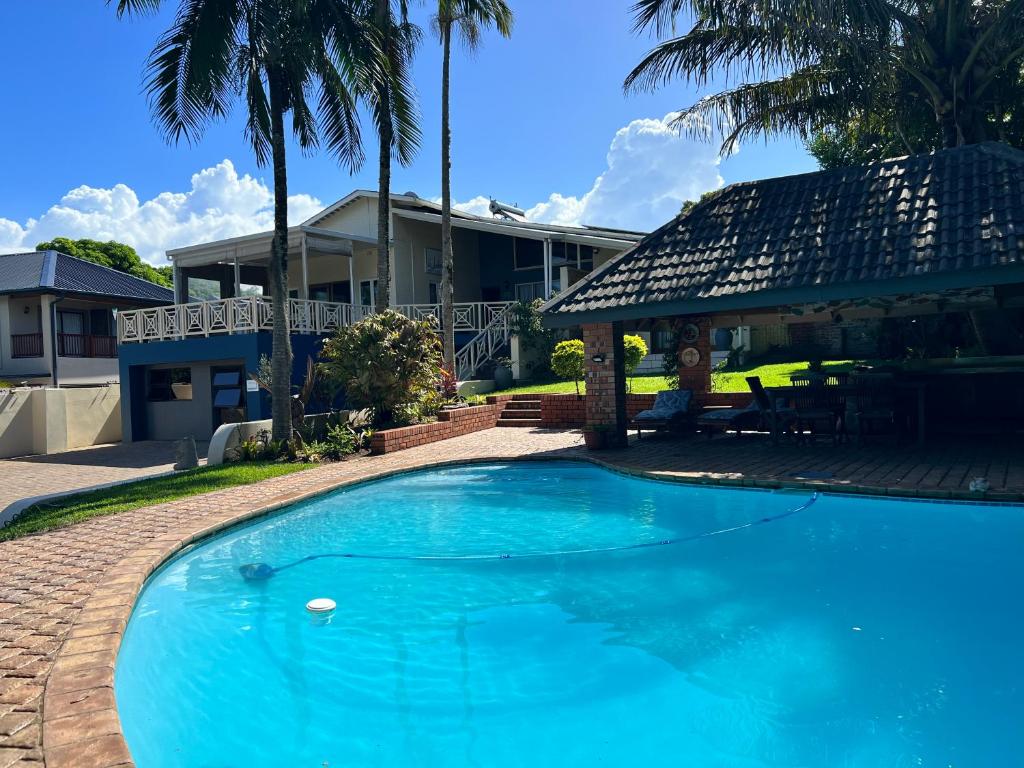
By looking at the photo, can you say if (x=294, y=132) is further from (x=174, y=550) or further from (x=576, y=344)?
(x=174, y=550)

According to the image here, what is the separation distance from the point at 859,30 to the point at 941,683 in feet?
41.3

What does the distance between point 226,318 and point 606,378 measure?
11538mm

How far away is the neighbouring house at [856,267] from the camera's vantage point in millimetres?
9102

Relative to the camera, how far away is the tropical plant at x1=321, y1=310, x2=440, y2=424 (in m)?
14.0

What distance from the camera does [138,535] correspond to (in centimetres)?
734

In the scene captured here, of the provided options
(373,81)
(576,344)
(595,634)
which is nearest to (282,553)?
(595,634)

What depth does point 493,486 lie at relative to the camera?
34.0 ft

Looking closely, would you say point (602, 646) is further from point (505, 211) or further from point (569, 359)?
point (505, 211)

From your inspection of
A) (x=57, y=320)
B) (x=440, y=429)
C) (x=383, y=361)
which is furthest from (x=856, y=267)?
(x=57, y=320)

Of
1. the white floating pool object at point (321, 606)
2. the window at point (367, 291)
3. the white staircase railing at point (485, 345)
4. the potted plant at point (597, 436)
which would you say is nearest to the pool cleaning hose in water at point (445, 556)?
the white floating pool object at point (321, 606)

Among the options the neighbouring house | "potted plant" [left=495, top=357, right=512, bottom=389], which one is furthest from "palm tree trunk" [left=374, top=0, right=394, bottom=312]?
the neighbouring house

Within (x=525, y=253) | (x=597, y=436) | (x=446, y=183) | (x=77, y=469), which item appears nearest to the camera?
(x=597, y=436)

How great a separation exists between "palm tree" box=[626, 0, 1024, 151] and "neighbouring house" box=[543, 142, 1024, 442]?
294 centimetres

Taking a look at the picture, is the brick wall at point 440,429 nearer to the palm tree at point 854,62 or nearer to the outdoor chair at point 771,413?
the outdoor chair at point 771,413
